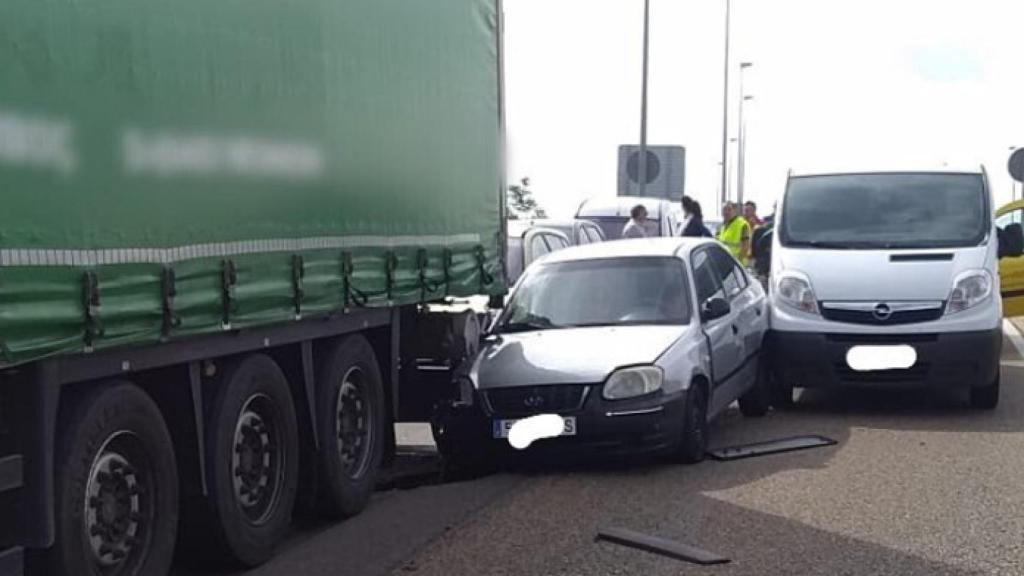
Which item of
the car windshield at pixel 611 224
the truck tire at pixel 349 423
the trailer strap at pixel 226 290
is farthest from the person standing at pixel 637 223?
the trailer strap at pixel 226 290

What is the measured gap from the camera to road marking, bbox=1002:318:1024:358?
16702mm

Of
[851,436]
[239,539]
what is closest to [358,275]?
[239,539]

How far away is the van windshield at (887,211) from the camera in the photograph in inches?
479

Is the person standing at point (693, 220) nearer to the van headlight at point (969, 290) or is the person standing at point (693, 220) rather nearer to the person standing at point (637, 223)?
the person standing at point (637, 223)

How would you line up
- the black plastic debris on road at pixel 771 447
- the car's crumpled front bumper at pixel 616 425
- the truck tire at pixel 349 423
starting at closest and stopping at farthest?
the truck tire at pixel 349 423, the car's crumpled front bumper at pixel 616 425, the black plastic debris on road at pixel 771 447

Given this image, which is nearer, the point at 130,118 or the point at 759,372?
the point at 130,118

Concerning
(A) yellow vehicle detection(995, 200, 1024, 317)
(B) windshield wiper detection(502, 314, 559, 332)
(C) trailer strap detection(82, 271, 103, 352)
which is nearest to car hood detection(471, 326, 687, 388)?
(B) windshield wiper detection(502, 314, 559, 332)

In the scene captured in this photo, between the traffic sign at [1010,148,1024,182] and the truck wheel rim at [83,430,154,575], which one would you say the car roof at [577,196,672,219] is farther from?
the truck wheel rim at [83,430,154,575]

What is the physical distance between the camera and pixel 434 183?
9.34 meters

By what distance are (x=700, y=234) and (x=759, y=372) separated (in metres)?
5.41

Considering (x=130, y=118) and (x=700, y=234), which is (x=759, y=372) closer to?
(x=700, y=234)

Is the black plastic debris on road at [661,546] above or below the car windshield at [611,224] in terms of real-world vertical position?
above

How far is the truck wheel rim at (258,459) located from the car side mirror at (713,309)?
150 inches

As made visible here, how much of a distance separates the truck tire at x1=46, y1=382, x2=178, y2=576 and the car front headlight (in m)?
3.53
